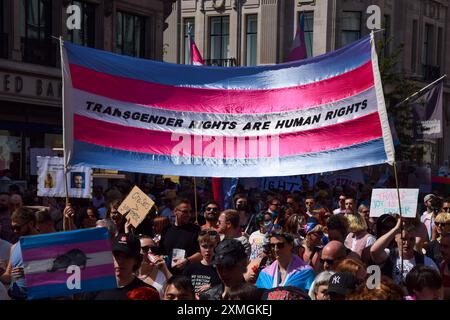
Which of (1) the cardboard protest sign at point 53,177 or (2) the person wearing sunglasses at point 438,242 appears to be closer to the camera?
(2) the person wearing sunglasses at point 438,242

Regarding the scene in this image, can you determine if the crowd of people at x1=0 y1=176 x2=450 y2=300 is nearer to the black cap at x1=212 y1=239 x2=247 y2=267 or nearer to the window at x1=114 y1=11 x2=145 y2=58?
the black cap at x1=212 y1=239 x2=247 y2=267

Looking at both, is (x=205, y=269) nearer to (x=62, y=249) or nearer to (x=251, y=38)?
(x=62, y=249)

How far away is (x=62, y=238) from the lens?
600 cm

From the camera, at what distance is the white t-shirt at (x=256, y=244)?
10172 millimetres

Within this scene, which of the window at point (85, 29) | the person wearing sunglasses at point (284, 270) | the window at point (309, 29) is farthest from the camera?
the window at point (309, 29)

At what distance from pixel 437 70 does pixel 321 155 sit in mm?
42482

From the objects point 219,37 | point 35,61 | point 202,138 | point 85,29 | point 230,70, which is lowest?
point 202,138

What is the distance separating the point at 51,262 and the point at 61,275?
10cm

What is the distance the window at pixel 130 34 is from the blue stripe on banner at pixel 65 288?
24499mm

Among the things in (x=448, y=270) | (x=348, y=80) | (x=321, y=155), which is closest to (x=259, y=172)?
(x=321, y=155)

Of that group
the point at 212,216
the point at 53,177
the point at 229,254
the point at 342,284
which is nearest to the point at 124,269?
the point at 229,254

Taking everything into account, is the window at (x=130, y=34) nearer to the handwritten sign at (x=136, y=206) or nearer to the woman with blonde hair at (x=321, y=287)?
the handwritten sign at (x=136, y=206)

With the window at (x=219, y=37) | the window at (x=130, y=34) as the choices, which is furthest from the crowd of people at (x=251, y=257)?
the window at (x=219, y=37)
